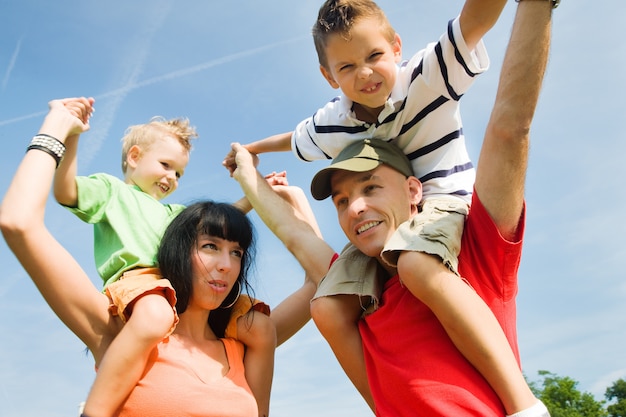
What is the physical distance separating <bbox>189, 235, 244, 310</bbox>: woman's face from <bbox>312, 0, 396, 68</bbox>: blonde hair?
1391 millimetres

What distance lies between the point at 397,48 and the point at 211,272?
5.93 feet

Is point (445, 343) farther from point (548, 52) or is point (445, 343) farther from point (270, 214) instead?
point (270, 214)

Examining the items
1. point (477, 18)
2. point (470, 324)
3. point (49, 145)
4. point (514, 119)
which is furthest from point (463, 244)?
point (49, 145)

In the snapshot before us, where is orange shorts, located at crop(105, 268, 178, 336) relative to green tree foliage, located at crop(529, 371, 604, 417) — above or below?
below

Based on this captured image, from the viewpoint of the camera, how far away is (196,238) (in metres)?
3.47

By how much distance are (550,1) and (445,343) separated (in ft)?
5.33

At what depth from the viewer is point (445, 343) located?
2.81 metres

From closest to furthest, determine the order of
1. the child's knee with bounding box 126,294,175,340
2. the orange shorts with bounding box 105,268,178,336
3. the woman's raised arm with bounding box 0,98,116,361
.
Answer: the woman's raised arm with bounding box 0,98,116,361 → the child's knee with bounding box 126,294,175,340 → the orange shorts with bounding box 105,268,178,336

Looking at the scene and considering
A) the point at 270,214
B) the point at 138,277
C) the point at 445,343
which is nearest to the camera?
the point at 445,343

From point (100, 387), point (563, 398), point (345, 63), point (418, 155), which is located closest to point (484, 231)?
point (418, 155)

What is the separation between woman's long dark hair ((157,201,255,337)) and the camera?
3367 mm

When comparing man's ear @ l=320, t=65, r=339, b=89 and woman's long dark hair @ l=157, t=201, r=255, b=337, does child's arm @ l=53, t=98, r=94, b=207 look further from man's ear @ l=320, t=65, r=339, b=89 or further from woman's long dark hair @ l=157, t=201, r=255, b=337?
man's ear @ l=320, t=65, r=339, b=89

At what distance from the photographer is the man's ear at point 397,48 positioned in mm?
3645

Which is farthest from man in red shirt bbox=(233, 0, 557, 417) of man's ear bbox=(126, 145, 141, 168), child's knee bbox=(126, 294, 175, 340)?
man's ear bbox=(126, 145, 141, 168)
